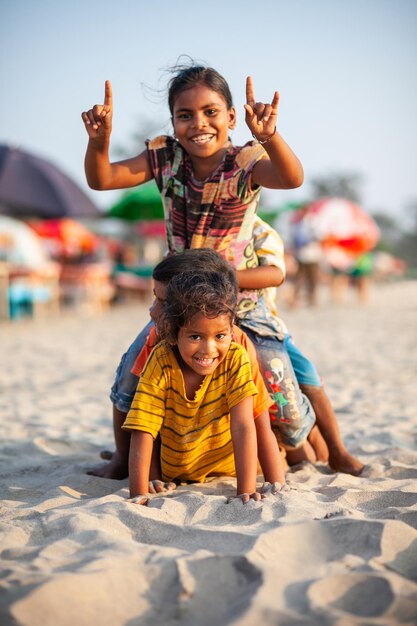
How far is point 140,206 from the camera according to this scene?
16.6 m

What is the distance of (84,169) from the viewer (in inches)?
117

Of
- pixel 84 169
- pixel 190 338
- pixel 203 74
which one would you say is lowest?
pixel 190 338

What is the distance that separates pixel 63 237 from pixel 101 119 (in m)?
15.9

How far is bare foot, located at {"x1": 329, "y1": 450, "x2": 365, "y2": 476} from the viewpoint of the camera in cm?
321

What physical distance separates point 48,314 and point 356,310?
6864 mm

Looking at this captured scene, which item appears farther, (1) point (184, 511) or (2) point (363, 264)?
(2) point (363, 264)

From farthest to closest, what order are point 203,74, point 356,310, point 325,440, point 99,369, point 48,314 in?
point 356,310, point 48,314, point 99,369, point 325,440, point 203,74

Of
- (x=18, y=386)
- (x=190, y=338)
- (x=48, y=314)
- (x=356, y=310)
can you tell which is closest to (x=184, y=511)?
(x=190, y=338)

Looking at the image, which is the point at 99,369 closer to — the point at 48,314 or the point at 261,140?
the point at 261,140

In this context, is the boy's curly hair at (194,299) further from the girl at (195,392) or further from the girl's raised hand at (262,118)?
the girl's raised hand at (262,118)

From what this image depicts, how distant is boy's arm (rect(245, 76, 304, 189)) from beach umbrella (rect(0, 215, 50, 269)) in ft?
35.0

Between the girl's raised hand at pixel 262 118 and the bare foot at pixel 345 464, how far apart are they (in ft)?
5.26

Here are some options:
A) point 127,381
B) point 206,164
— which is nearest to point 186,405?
point 127,381

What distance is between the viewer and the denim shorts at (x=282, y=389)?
3033 millimetres
